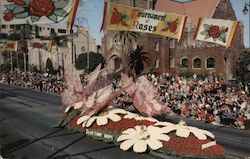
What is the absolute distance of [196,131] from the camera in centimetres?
1456

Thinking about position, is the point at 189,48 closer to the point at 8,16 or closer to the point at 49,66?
the point at 49,66

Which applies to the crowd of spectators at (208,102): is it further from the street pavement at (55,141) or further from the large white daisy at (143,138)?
the large white daisy at (143,138)

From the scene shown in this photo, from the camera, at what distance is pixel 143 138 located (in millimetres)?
14648

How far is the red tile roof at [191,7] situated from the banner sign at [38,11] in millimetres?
57275

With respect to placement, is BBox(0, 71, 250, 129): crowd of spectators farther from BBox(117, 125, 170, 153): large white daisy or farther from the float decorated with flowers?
BBox(117, 125, 170, 153): large white daisy

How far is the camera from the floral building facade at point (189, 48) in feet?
196

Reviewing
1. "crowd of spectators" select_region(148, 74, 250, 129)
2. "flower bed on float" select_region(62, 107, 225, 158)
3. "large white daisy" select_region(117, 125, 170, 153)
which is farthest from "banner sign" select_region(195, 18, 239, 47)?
"large white daisy" select_region(117, 125, 170, 153)

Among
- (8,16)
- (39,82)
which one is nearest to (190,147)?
(8,16)

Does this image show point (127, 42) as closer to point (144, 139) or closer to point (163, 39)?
point (163, 39)

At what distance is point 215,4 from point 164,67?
14.6 m

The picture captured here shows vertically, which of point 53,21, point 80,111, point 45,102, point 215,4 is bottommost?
point 45,102

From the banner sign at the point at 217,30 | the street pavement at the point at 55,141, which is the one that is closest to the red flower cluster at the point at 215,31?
the banner sign at the point at 217,30

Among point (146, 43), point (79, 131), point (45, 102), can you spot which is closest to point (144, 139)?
point (79, 131)

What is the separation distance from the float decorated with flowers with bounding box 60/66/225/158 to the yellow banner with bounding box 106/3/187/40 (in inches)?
183
